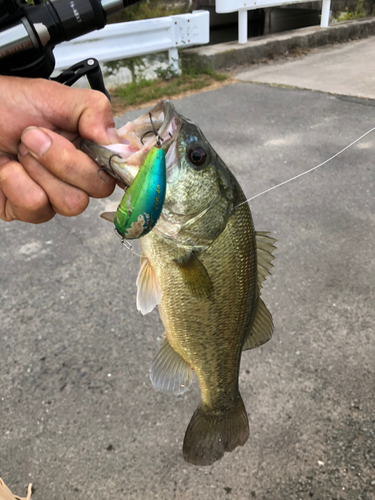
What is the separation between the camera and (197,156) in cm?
123

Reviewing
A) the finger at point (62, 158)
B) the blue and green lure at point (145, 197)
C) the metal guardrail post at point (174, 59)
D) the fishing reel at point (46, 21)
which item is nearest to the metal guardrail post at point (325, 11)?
the metal guardrail post at point (174, 59)

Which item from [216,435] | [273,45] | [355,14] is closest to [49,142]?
[216,435]

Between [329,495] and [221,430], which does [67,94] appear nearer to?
[221,430]

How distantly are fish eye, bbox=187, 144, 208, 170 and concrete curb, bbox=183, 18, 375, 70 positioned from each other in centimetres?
702

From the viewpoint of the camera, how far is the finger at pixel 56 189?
1.29 metres

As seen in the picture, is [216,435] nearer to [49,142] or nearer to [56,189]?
[56,189]

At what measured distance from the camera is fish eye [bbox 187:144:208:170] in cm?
122

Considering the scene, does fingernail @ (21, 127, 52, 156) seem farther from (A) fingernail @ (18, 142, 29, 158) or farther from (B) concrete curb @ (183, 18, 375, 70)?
(B) concrete curb @ (183, 18, 375, 70)

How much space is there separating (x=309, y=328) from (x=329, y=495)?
3.35 ft

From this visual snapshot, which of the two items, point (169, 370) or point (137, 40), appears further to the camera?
point (137, 40)

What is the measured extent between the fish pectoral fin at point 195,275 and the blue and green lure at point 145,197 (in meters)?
0.29

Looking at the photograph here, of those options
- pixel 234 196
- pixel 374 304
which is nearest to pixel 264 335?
pixel 234 196

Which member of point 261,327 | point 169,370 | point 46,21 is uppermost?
point 46,21

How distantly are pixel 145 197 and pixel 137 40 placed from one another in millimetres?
6405
